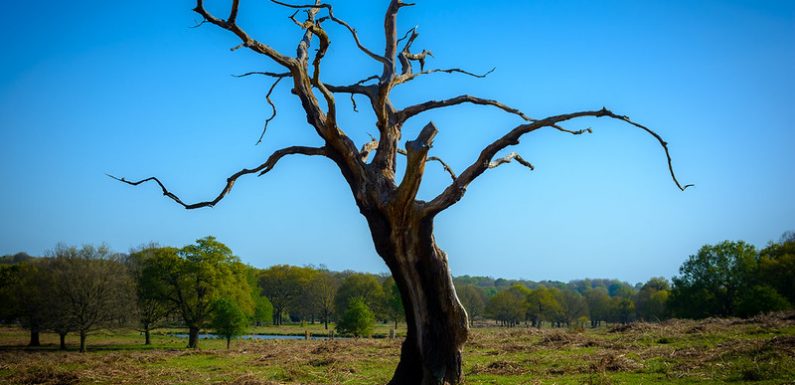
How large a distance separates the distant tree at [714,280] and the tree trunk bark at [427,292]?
175ft

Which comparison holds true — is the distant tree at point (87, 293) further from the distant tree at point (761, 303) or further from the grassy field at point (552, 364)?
the distant tree at point (761, 303)

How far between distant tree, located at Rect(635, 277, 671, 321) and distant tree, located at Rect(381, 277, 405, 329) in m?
34.7

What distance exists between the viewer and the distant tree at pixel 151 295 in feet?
171

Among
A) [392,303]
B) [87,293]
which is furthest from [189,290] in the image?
[392,303]

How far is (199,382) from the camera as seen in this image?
1620 cm

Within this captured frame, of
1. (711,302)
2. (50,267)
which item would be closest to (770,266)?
(711,302)

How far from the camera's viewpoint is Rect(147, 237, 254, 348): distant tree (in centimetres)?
5172

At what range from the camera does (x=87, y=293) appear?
46.8 m

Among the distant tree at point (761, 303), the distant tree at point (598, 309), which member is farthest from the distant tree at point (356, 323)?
the distant tree at point (598, 309)

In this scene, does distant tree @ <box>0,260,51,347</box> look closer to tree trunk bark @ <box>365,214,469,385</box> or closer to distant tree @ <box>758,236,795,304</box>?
tree trunk bark @ <box>365,214,469,385</box>

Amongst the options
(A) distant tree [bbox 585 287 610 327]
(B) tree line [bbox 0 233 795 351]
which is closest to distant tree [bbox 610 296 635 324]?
(A) distant tree [bbox 585 287 610 327]

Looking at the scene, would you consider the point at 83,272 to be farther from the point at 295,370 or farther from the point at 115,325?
the point at 295,370

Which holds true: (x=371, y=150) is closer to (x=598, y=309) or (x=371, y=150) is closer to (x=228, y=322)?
(x=228, y=322)

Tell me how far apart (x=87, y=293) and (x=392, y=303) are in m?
37.1
